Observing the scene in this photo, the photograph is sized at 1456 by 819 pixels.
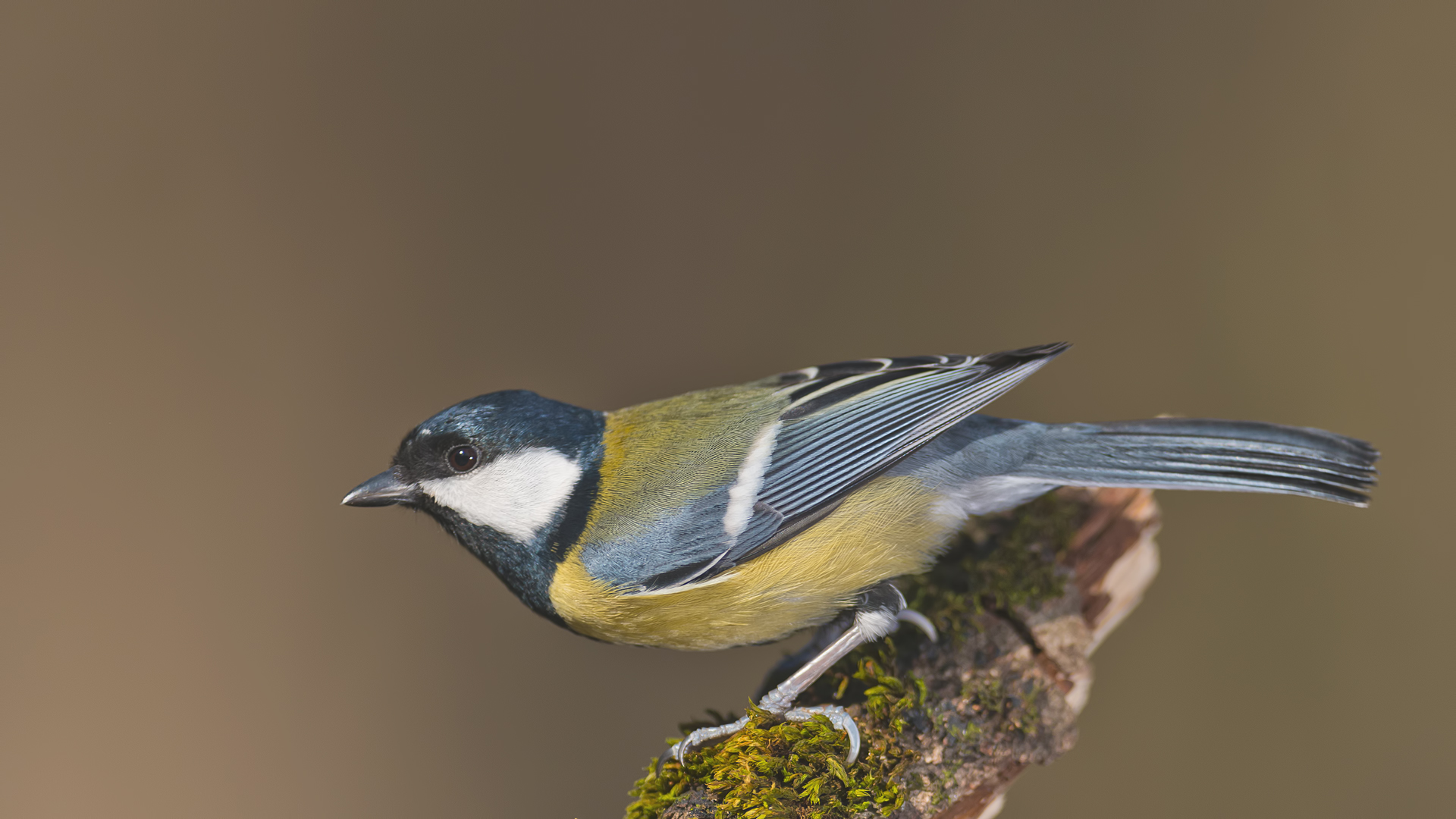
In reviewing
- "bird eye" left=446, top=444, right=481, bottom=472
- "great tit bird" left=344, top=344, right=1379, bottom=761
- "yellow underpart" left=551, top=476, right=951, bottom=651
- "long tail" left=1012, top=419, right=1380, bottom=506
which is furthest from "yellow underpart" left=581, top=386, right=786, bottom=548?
"long tail" left=1012, top=419, right=1380, bottom=506

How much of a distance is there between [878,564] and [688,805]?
1.98 feet

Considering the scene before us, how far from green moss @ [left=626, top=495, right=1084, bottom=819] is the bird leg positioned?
22mm

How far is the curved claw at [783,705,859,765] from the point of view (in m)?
1.62

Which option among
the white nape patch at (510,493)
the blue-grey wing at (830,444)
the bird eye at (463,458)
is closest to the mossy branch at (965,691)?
the blue-grey wing at (830,444)

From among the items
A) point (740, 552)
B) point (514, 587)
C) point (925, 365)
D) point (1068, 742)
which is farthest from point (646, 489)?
point (1068, 742)

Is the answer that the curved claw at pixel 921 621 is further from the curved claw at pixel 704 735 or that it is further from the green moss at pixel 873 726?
the curved claw at pixel 704 735

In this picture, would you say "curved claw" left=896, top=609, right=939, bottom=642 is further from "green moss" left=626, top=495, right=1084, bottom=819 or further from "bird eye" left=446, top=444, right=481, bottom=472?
"bird eye" left=446, top=444, right=481, bottom=472

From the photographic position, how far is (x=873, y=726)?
1678mm

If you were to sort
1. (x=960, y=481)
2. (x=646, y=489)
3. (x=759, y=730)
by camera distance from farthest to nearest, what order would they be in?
1. (x=960, y=481)
2. (x=646, y=489)
3. (x=759, y=730)

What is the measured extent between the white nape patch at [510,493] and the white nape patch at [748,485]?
349mm

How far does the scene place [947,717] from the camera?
170 cm

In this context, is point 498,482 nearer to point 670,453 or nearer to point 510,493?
point 510,493

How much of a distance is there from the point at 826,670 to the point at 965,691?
0.95 feet

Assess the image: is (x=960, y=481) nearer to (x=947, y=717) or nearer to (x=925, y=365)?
(x=925, y=365)
